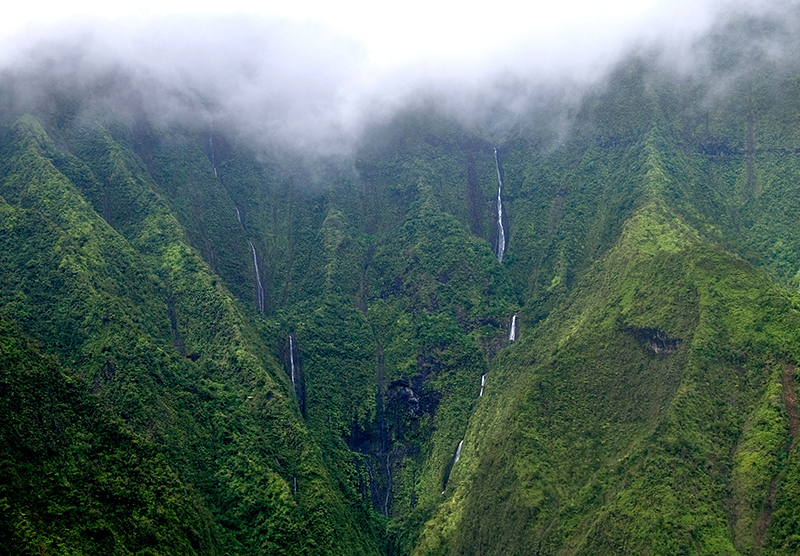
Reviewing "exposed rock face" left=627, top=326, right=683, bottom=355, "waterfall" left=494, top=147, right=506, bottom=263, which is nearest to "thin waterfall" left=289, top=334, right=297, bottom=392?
"waterfall" left=494, top=147, right=506, bottom=263

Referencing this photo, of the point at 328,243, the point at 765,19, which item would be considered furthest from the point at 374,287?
the point at 765,19

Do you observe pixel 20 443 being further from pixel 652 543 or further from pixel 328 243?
pixel 328 243

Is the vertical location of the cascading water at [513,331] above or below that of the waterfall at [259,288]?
above

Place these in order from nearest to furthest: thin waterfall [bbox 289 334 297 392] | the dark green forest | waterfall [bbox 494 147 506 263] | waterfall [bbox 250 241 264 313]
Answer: the dark green forest → thin waterfall [bbox 289 334 297 392] → waterfall [bbox 250 241 264 313] → waterfall [bbox 494 147 506 263]

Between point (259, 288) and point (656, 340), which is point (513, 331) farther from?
point (259, 288)

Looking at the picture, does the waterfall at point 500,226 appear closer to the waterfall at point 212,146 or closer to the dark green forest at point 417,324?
the dark green forest at point 417,324

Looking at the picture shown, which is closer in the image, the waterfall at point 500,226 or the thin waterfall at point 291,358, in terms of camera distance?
the thin waterfall at point 291,358

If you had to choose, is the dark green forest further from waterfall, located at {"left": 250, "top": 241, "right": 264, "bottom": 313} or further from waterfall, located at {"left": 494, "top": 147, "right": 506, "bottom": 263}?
waterfall, located at {"left": 494, "top": 147, "right": 506, "bottom": 263}

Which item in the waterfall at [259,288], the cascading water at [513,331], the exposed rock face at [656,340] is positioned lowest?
the waterfall at [259,288]

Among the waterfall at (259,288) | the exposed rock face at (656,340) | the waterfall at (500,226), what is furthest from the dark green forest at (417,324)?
the waterfall at (500,226)
